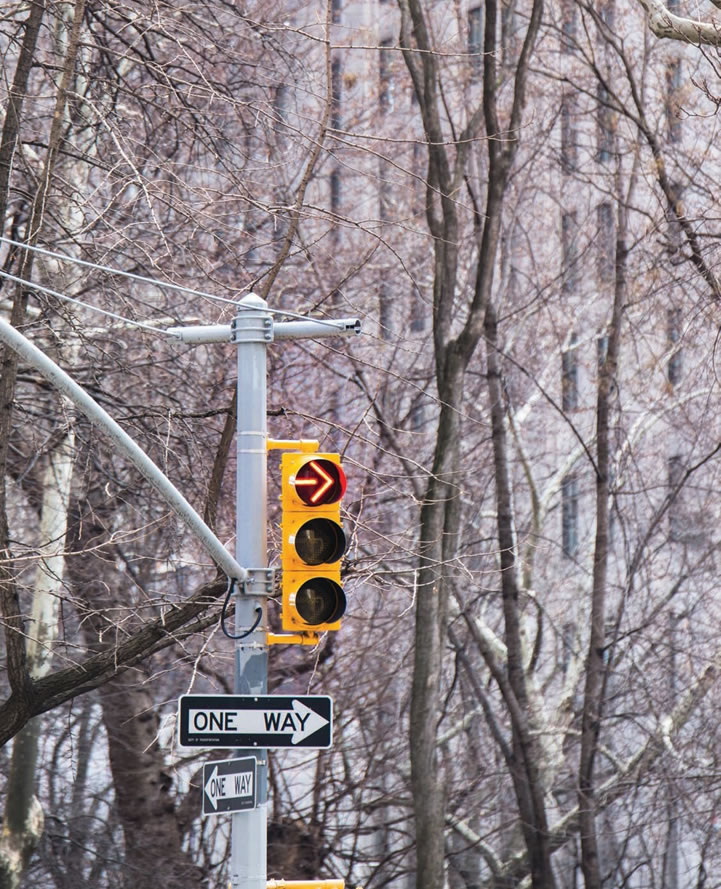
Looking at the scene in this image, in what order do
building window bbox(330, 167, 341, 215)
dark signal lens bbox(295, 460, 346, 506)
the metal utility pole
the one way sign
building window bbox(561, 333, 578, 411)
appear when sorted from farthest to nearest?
building window bbox(330, 167, 341, 215) → building window bbox(561, 333, 578, 411) → the metal utility pole → the one way sign → dark signal lens bbox(295, 460, 346, 506)

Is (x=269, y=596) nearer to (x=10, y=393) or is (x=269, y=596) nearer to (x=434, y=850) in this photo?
(x=10, y=393)

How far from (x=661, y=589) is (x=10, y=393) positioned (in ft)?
65.8

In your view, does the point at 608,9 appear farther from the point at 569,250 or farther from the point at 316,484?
the point at 316,484

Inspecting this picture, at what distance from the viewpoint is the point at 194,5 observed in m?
11.9

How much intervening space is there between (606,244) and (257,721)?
1658 cm

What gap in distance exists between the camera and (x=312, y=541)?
755cm

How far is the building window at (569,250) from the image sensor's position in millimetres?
21203

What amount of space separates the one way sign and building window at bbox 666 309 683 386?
9390mm

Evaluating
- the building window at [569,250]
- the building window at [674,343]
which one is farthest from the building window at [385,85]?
the building window at [674,343]

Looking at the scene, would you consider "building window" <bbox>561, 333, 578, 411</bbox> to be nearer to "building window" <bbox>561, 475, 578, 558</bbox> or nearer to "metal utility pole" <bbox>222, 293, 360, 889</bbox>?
"building window" <bbox>561, 475, 578, 558</bbox>

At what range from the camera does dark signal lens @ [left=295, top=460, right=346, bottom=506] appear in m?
7.50

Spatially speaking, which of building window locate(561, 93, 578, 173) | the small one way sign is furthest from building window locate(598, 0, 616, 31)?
the small one way sign

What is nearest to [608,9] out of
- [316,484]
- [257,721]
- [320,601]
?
[316,484]

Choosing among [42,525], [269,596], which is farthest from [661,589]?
[269,596]
